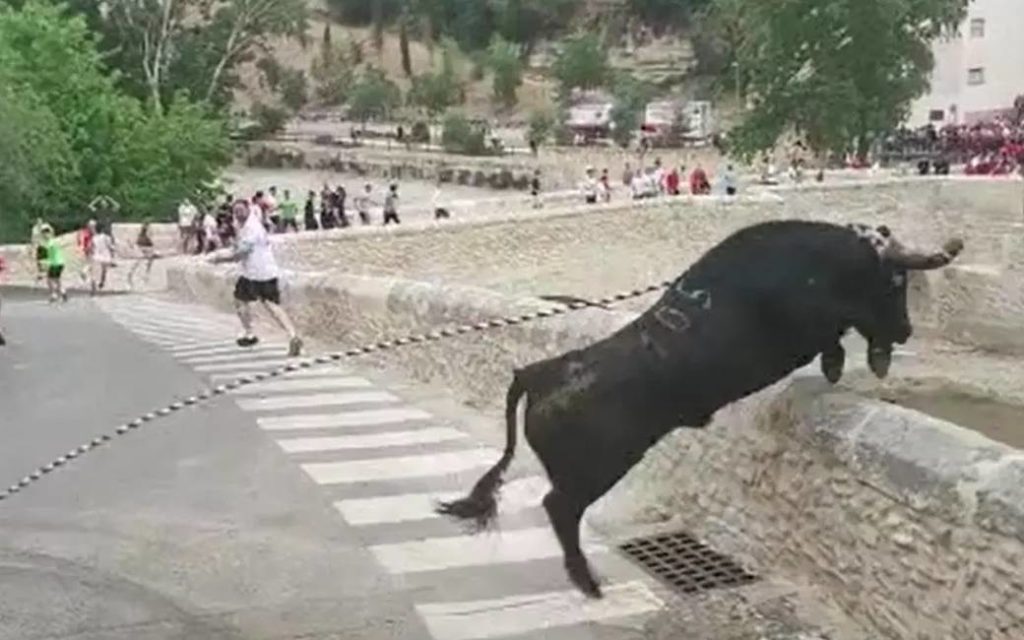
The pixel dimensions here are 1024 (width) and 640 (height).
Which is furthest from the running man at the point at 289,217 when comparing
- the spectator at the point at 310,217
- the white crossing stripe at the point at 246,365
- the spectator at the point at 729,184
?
the white crossing stripe at the point at 246,365

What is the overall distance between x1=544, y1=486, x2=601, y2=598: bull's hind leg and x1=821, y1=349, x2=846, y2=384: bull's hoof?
1335mm

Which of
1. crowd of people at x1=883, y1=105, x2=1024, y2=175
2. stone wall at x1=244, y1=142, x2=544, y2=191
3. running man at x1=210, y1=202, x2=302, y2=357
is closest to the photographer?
running man at x1=210, y1=202, x2=302, y2=357

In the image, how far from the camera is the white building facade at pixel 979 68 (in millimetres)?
62906

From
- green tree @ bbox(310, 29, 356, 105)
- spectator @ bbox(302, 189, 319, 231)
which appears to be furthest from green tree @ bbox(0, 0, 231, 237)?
green tree @ bbox(310, 29, 356, 105)

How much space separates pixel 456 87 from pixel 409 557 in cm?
7496

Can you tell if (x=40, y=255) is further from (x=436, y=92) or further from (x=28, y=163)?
(x=436, y=92)

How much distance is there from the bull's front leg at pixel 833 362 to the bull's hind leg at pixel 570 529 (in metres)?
1.33

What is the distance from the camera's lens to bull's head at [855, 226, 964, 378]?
724 centimetres

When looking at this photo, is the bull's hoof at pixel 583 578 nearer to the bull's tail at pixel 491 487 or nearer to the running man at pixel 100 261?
the bull's tail at pixel 491 487

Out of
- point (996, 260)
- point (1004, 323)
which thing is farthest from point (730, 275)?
point (996, 260)

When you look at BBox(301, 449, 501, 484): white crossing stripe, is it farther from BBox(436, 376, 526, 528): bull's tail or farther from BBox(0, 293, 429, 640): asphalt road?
BBox(436, 376, 526, 528): bull's tail

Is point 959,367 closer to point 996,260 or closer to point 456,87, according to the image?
point 996,260

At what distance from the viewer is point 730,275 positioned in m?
7.25

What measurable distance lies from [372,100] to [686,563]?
74.4m
